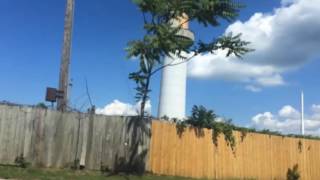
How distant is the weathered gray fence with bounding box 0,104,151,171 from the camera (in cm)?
1881

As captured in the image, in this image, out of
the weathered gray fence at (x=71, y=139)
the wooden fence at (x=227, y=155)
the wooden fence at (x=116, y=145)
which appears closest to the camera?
the weathered gray fence at (x=71, y=139)

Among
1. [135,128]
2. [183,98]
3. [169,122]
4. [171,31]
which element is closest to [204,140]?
[169,122]

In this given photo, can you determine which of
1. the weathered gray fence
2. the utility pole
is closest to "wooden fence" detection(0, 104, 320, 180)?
the weathered gray fence

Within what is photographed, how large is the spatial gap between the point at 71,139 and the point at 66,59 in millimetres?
2953

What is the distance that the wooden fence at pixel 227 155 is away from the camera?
2148 centimetres

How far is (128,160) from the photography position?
2061 cm

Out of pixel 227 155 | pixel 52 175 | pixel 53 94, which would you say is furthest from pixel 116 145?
pixel 227 155

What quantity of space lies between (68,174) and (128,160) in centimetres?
281

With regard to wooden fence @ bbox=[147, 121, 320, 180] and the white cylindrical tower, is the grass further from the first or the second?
the white cylindrical tower

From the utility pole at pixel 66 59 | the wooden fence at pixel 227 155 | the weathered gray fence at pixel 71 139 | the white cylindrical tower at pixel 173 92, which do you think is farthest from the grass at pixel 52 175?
the white cylindrical tower at pixel 173 92

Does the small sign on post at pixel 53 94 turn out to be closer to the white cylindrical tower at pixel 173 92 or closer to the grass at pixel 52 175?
the grass at pixel 52 175

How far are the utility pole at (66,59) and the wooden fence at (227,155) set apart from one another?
348cm

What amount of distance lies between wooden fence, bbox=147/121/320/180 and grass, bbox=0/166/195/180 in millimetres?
1705

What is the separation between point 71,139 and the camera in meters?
19.8
